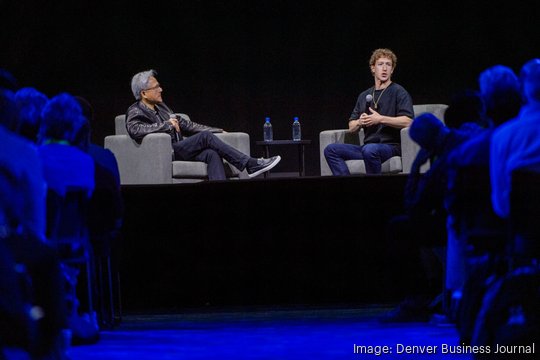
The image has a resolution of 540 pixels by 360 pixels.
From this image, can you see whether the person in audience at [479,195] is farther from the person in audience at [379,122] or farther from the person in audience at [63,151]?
the person in audience at [379,122]

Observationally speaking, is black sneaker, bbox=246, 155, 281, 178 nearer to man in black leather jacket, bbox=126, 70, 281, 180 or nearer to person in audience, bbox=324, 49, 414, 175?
man in black leather jacket, bbox=126, 70, 281, 180

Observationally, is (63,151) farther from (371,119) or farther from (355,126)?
(355,126)

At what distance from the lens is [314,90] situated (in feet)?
29.9

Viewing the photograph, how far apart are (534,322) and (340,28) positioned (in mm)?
6686

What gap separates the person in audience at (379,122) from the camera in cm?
678

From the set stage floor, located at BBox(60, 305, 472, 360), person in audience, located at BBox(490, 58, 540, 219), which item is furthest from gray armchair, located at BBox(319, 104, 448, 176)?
person in audience, located at BBox(490, 58, 540, 219)

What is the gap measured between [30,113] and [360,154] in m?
3.84

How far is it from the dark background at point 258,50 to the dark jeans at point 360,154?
80.0 inches

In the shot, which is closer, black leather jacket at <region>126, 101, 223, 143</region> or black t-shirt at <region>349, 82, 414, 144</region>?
black t-shirt at <region>349, 82, 414, 144</region>

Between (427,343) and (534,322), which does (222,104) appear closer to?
(427,343)

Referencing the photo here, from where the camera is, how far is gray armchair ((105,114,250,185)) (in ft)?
22.8

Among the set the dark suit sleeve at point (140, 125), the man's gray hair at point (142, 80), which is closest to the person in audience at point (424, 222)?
Answer: the dark suit sleeve at point (140, 125)

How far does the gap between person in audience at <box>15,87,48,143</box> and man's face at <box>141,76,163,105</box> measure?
11.9ft

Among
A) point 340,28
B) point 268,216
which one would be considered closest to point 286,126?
point 340,28
